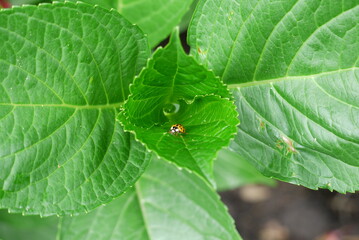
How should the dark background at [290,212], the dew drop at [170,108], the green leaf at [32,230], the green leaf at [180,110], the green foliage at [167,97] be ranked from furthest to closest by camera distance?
the dark background at [290,212] → the green leaf at [32,230] → the dew drop at [170,108] → the green foliage at [167,97] → the green leaf at [180,110]

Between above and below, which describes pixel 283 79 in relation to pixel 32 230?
above

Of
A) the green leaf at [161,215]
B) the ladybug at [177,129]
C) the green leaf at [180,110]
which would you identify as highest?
the green leaf at [180,110]

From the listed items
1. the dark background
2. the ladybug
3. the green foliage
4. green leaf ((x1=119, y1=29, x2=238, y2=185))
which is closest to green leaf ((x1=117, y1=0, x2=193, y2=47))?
the green foliage

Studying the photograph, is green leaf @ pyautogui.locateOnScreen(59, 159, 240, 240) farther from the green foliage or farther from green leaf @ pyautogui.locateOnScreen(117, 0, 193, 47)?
green leaf @ pyautogui.locateOnScreen(117, 0, 193, 47)

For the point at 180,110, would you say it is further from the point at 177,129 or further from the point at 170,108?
the point at 177,129

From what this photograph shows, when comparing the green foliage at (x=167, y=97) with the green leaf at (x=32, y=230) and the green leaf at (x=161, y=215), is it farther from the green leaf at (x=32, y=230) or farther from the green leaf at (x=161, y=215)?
the green leaf at (x=32, y=230)

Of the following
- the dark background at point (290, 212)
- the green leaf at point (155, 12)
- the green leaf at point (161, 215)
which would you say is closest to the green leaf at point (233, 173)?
the green leaf at point (161, 215)

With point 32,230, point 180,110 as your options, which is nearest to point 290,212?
point 32,230

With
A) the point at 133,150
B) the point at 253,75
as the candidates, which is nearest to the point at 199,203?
the point at 133,150
